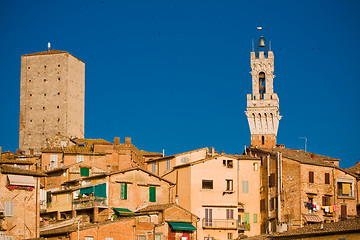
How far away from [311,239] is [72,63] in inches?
2382

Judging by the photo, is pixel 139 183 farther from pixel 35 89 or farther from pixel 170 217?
pixel 35 89

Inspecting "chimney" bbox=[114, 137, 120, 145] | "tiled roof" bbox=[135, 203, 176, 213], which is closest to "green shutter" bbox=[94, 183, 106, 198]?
"tiled roof" bbox=[135, 203, 176, 213]

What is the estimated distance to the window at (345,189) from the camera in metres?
77.7

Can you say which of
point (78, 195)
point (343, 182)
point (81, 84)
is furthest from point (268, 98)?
point (78, 195)

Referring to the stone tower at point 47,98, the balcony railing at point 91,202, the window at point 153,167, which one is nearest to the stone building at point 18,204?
the balcony railing at point 91,202

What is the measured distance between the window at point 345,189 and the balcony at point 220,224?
10.6m

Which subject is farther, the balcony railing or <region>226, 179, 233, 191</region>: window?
<region>226, 179, 233, 191</region>: window

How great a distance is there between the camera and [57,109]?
4358 inches

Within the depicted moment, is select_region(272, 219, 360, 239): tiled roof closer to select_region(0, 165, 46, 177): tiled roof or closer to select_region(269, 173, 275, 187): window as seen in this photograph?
select_region(269, 173, 275, 187): window

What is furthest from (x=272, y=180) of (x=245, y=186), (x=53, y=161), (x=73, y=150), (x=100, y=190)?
(x=53, y=161)

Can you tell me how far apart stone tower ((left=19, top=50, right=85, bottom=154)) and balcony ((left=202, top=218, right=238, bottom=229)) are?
3956 cm

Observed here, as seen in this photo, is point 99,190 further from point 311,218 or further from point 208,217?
point 311,218

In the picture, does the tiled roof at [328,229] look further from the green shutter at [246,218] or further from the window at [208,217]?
the green shutter at [246,218]

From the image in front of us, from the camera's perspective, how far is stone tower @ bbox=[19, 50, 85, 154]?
361 feet
